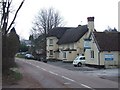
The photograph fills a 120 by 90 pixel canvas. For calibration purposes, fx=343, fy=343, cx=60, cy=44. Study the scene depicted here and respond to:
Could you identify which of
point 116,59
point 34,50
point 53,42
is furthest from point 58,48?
point 116,59

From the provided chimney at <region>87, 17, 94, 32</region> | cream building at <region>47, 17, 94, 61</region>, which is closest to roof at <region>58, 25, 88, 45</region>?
cream building at <region>47, 17, 94, 61</region>

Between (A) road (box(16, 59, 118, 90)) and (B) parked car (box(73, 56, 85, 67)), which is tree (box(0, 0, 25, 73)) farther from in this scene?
(B) parked car (box(73, 56, 85, 67))

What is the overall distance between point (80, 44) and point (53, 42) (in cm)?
1666

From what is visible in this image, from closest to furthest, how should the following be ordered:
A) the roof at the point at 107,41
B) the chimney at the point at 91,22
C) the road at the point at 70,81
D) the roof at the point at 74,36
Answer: the road at the point at 70,81
the roof at the point at 107,41
the chimney at the point at 91,22
the roof at the point at 74,36

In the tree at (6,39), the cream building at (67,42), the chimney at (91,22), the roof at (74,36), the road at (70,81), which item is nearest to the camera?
the road at (70,81)

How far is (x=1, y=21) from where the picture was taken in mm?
32781

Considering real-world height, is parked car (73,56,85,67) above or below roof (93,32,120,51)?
below

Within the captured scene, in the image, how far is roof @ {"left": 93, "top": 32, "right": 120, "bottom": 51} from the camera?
49.3 metres

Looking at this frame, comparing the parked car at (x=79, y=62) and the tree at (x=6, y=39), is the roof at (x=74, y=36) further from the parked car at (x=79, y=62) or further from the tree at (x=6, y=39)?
the tree at (x=6, y=39)

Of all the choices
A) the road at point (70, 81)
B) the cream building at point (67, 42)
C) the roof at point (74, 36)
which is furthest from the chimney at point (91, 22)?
the road at point (70, 81)

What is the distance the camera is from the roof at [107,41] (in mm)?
49344

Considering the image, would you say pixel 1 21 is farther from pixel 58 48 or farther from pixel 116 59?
pixel 58 48

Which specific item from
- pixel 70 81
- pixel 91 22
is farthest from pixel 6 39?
pixel 91 22

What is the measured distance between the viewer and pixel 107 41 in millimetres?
50844
